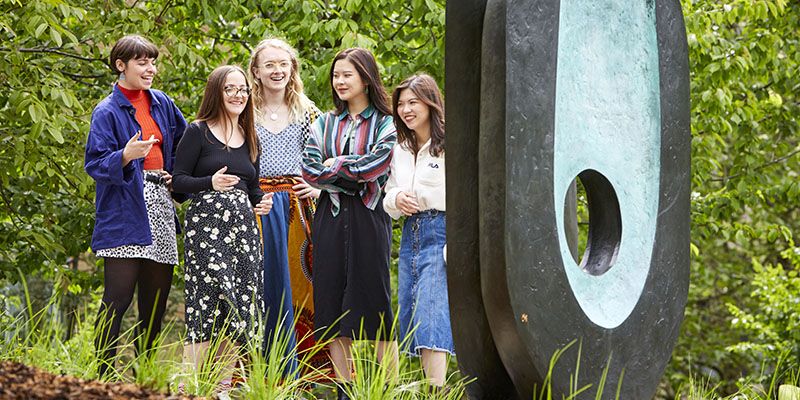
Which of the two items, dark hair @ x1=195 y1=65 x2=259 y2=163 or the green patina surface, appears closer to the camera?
the green patina surface

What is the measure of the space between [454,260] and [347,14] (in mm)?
4523

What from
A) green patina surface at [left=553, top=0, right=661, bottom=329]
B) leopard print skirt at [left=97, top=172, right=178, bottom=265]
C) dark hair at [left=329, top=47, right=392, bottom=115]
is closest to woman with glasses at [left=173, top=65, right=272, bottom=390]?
leopard print skirt at [left=97, top=172, right=178, bottom=265]

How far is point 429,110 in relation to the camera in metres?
5.30

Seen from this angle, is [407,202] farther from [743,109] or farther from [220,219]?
[743,109]

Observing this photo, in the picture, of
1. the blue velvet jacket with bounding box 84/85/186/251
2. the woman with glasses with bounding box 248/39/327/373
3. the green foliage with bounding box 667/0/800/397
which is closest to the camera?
the blue velvet jacket with bounding box 84/85/186/251

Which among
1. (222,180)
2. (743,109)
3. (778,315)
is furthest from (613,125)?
(778,315)

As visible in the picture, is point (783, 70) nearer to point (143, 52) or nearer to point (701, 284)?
point (701, 284)

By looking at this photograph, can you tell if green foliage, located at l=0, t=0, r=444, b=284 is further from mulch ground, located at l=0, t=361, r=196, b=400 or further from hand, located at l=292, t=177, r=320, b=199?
mulch ground, located at l=0, t=361, r=196, b=400

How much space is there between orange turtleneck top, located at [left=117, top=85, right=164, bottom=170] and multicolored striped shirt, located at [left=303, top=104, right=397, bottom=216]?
67cm

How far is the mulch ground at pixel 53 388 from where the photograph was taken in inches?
111

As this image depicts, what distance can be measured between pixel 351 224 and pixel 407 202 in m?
0.33

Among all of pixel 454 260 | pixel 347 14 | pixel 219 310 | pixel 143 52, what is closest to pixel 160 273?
pixel 219 310

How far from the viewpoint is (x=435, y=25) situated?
7.99m

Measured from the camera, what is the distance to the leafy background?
7.01 meters
